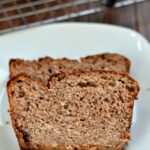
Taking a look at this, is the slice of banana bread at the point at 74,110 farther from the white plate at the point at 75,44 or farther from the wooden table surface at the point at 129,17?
the wooden table surface at the point at 129,17

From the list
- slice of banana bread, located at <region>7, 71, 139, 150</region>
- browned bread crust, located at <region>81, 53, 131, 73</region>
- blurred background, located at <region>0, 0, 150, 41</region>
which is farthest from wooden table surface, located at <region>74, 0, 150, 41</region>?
slice of banana bread, located at <region>7, 71, 139, 150</region>

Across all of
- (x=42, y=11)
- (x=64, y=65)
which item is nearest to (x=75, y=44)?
(x=64, y=65)

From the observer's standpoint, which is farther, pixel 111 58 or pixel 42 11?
pixel 42 11

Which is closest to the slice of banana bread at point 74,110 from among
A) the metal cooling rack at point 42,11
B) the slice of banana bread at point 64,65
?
the slice of banana bread at point 64,65

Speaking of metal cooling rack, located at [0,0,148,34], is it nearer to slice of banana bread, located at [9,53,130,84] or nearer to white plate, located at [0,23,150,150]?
white plate, located at [0,23,150,150]

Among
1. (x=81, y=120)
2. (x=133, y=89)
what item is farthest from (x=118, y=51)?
(x=81, y=120)

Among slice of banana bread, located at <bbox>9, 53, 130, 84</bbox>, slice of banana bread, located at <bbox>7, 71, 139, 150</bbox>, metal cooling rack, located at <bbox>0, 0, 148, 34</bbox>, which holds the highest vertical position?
metal cooling rack, located at <bbox>0, 0, 148, 34</bbox>

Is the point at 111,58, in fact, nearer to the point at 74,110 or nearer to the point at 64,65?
the point at 64,65

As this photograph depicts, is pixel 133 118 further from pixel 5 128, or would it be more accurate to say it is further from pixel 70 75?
pixel 5 128
